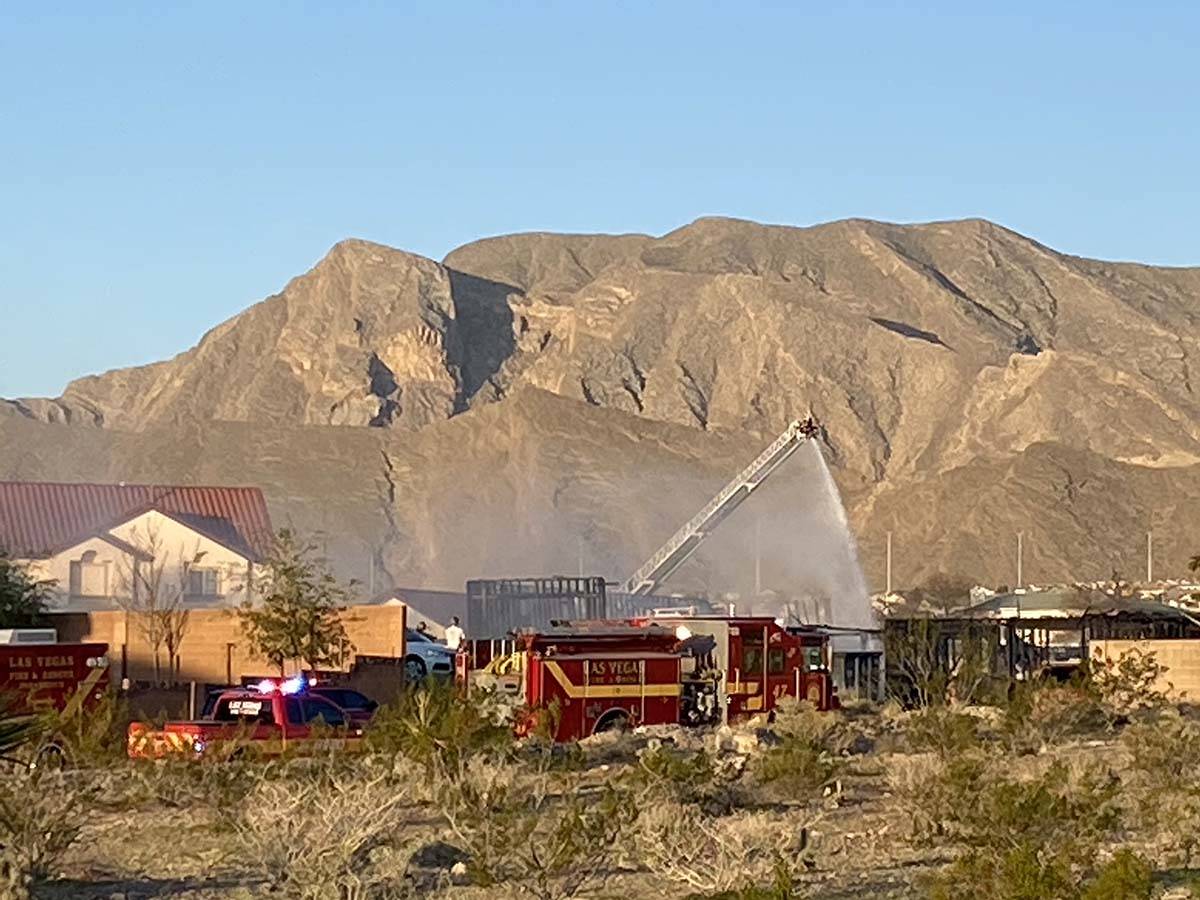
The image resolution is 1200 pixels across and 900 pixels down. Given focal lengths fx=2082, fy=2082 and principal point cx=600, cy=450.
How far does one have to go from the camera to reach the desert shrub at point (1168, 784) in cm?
1833

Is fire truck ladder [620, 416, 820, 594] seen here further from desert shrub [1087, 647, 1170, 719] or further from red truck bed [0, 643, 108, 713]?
red truck bed [0, 643, 108, 713]

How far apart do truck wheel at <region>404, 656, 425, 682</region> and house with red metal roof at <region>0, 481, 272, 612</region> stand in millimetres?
29336

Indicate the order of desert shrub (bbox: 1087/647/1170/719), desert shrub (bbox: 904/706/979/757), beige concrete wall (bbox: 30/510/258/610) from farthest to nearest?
beige concrete wall (bbox: 30/510/258/610) < desert shrub (bbox: 1087/647/1170/719) < desert shrub (bbox: 904/706/979/757)

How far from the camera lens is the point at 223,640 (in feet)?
145

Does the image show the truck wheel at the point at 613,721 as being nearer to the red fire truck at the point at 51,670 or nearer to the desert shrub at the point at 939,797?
Answer: the red fire truck at the point at 51,670

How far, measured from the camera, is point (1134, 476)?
131500mm

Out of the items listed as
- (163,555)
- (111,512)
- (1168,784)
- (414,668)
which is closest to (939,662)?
(414,668)

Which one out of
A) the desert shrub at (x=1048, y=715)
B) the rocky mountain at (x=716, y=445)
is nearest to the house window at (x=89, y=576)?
the rocky mountain at (x=716, y=445)

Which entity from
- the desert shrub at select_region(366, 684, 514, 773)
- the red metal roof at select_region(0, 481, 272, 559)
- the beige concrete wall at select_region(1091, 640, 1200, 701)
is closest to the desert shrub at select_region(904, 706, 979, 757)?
the desert shrub at select_region(366, 684, 514, 773)

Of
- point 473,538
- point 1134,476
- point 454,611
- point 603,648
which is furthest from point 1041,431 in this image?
point 603,648

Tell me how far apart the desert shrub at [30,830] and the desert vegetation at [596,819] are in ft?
0.08

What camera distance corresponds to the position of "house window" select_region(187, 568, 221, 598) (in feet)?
257

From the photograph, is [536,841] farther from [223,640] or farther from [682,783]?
[223,640]

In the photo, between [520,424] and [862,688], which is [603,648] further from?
[520,424]
